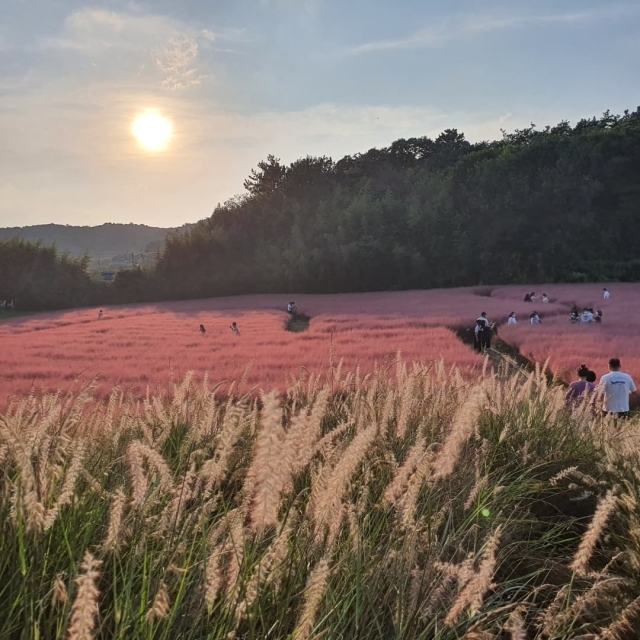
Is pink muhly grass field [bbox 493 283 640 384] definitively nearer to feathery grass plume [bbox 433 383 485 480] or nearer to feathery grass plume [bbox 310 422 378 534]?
feathery grass plume [bbox 433 383 485 480]

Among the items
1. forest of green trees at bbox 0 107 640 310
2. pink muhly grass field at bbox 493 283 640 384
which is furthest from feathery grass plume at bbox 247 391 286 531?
forest of green trees at bbox 0 107 640 310

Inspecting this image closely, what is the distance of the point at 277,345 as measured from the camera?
18.1 meters

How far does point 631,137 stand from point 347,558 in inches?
2441

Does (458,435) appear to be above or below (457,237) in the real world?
below

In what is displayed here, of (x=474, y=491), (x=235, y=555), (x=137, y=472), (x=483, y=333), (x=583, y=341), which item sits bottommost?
(x=583, y=341)

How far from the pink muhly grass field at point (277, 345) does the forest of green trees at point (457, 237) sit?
64.0 feet

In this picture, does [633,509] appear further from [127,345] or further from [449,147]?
[449,147]

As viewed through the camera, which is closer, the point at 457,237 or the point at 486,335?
the point at 486,335

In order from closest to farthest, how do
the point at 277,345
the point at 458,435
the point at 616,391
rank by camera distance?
1. the point at 458,435
2. the point at 616,391
3. the point at 277,345

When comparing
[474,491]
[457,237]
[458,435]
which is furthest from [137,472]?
[457,237]

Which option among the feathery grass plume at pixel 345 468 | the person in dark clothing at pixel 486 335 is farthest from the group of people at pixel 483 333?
the feathery grass plume at pixel 345 468

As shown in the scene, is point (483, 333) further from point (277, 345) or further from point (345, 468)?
point (345, 468)

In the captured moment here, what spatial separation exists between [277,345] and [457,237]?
3826 centimetres

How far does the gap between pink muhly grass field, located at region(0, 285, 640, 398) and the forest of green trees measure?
1951cm
